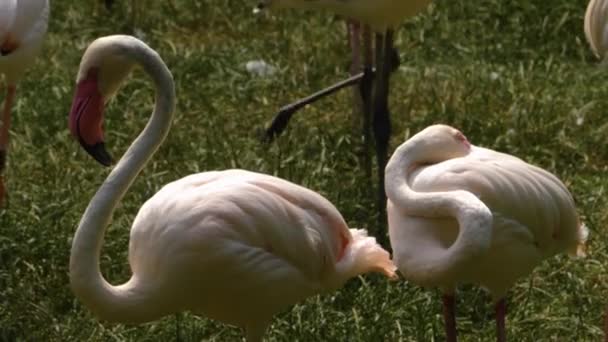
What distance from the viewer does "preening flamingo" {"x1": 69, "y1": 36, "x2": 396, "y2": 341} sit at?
4148 millimetres

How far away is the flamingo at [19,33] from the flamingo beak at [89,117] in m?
1.04

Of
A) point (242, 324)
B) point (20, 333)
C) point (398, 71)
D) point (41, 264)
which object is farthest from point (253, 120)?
point (242, 324)

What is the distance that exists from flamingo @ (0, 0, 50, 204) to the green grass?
2.41 feet

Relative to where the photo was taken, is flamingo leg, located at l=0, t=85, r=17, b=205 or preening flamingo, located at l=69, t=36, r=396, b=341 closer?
preening flamingo, located at l=69, t=36, r=396, b=341

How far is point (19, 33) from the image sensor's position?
5250 millimetres

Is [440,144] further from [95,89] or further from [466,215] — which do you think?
[95,89]

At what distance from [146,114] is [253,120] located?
0.55 meters

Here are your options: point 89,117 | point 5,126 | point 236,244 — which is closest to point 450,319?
point 236,244

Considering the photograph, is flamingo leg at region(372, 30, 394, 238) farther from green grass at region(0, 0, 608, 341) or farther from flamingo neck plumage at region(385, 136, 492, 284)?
flamingo neck plumage at region(385, 136, 492, 284)

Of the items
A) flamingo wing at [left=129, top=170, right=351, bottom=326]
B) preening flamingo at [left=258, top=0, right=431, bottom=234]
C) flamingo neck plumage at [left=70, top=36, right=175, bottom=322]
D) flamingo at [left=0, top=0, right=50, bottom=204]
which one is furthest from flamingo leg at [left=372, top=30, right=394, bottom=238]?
flamingo neck plumage at [left=70, top=36, right=175, bottom=322]

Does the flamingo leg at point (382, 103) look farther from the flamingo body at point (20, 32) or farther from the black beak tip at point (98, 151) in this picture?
the black beak tip at point (98, 151)

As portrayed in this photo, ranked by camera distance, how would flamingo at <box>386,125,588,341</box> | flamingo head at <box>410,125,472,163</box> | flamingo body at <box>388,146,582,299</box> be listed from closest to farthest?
1. flamingo at <box>386,125,588,341</box>
2. flamingo body at <box>388,146,582,299</box>
3. flamingo head at <box>410,125,472,163</box>

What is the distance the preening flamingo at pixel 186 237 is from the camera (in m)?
4.15

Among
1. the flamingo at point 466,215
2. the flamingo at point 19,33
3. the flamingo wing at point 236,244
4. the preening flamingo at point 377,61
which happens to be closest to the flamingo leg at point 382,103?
the preening flamingo at point 377,61
